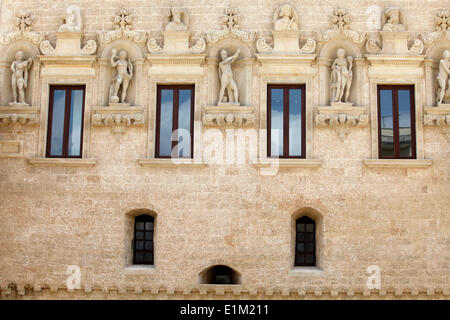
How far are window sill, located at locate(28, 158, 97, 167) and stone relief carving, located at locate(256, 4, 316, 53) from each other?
5.98m

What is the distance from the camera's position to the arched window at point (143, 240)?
1694 cm

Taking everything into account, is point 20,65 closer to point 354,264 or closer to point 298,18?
point 298,18

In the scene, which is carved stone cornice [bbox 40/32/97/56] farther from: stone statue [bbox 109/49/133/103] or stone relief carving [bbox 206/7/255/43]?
stone relief carving [bbox 206/7/255/43]

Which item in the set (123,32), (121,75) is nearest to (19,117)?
(121,75)

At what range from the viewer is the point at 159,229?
1641cm

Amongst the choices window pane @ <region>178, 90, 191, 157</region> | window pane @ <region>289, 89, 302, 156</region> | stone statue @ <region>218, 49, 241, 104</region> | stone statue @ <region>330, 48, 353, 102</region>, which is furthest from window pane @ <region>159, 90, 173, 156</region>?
stone statue @ <region>330, 48, 353, 102</region>

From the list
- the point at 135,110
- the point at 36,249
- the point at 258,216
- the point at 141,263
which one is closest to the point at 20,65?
the point at 135,110

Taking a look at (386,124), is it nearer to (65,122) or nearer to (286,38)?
(286,38)

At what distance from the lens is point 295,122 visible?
1695 centimetres

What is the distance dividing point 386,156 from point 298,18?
4.86 m

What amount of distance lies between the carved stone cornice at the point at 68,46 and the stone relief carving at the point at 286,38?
506 centimetres

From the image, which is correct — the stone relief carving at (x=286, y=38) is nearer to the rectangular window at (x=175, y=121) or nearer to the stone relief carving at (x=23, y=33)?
the rectangular window at (x=175, y=121)

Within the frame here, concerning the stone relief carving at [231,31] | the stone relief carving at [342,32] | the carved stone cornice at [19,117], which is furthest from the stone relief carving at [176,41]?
the carved stone cornice at [19,117]

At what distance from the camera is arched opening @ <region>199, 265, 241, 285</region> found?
16422 millimetres
